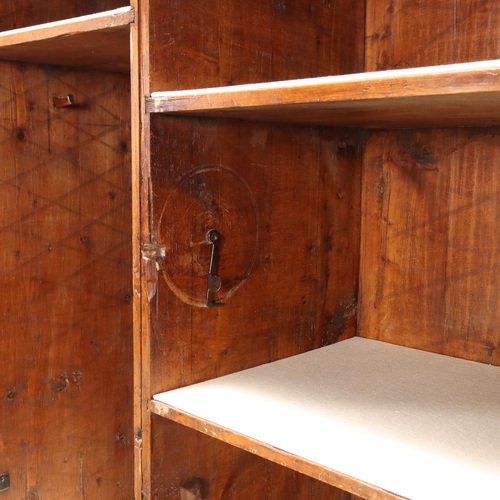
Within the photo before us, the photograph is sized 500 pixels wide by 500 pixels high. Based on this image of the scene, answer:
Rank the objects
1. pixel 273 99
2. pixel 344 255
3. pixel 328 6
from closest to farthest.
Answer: pixel 273 99 → pixel 328 6 → pixel 344 255

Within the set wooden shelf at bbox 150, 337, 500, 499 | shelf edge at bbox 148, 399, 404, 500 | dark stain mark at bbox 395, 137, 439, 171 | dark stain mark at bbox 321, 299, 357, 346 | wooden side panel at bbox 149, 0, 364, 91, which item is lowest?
shelf edge at bbox 148, 399, 404, 500

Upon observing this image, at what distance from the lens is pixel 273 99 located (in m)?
0.87

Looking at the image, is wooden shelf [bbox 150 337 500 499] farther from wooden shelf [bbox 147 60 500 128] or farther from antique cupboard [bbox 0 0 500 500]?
wooden shelf [bbox 147 60 500 128]

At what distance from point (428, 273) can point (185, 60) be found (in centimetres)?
63

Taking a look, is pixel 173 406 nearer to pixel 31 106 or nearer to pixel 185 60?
pixel 185 60

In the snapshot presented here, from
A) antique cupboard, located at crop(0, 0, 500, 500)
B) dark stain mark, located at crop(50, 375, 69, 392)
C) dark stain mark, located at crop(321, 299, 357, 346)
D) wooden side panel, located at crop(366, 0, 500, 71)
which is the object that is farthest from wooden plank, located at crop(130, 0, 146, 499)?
dark stain mark, located at crop(50, 375, 69, 392)

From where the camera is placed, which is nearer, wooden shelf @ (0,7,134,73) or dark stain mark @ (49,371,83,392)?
wooden shelf @ (0,7,134,73)

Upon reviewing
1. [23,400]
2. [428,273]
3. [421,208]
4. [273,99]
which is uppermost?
[273,99]

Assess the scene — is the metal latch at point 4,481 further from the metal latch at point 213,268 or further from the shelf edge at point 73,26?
the shelf edge at point 73,26

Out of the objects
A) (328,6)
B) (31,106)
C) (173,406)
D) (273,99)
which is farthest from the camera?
(31,106)

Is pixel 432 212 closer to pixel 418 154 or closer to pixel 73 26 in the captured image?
pixel 418 154

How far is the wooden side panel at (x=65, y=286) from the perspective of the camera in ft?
5.27

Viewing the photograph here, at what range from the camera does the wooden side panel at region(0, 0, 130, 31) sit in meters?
1.57

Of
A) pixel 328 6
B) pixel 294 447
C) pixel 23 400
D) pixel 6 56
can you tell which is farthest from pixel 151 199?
pixel 23 400
